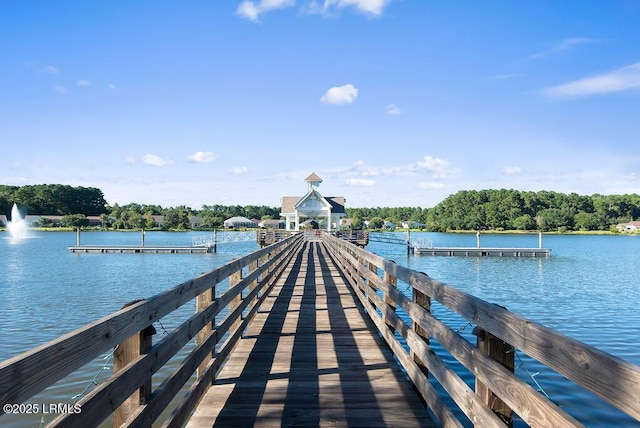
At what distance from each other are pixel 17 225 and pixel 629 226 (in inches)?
5855

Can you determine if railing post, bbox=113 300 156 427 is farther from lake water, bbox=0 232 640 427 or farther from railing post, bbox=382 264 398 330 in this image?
railing post, bbox=382 264 398 330

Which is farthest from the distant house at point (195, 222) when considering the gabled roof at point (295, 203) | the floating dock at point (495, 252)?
the floating dock at point (495, 252)

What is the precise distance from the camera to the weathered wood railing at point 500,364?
60.4 inches

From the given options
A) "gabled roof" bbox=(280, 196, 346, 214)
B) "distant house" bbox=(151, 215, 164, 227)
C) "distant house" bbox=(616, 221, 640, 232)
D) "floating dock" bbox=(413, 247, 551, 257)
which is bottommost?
"floating dock" bbox=(413, 247, 551, 257)

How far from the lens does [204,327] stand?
433 centimetres

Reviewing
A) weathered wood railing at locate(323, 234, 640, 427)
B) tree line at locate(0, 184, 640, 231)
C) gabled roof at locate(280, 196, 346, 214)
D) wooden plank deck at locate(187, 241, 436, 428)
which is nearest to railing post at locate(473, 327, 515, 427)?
weathered wood railing at locate(323, 234, 640, 427)

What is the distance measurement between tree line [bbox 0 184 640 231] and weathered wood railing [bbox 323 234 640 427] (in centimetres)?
10758

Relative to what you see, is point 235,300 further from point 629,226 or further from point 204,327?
point 629,226

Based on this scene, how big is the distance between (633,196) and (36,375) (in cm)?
16979

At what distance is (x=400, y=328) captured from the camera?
187 inches

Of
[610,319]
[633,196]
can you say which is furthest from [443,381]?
[633,196]

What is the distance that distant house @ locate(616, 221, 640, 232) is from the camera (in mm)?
118562

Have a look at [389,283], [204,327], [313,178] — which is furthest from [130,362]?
[313,178]

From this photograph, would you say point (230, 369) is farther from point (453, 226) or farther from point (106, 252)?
A: point (453, 226)
